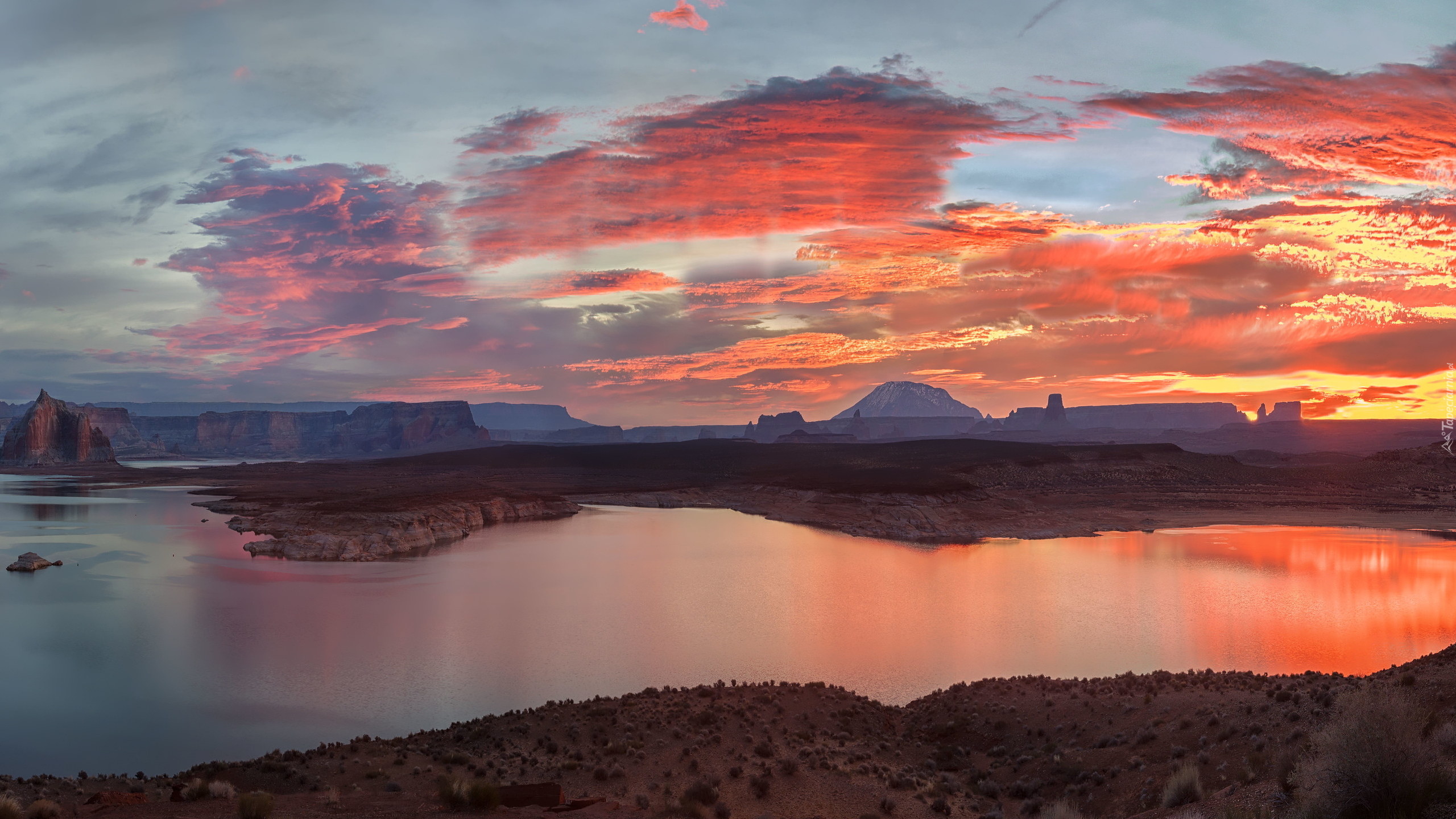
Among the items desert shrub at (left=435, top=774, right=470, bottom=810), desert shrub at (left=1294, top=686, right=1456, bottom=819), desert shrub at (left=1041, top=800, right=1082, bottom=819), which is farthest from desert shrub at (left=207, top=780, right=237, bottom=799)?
desert shrub at (left=1294, top=686, right=1456, bottom=819)

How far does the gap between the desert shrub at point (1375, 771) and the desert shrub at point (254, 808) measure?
1380cm

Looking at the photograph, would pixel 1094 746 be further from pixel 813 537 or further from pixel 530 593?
pixel 813 537

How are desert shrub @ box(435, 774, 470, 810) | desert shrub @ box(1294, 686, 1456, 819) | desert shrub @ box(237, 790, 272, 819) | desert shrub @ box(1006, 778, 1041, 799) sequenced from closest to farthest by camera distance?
desert shrub @ box(1294, 686, 1456, 819) < desert shrub @ box(237, 790, 272, 819) < desert shrub @ box(435, 774, 470, 810) < desert shrub @ box(1006, 778, 1041, 799)

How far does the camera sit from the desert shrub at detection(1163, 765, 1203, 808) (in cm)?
1160

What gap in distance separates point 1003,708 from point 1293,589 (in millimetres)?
30991

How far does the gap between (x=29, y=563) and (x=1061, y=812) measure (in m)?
57.7

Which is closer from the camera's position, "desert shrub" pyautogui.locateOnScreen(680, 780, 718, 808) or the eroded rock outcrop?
"desert shrub" pyautogui.locateOnScreen(680, 780, 718, 808)

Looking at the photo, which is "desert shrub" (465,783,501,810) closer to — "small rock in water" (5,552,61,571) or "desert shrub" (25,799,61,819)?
"desert shrub" (25,799,61,819)

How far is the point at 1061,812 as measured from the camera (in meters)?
12.2

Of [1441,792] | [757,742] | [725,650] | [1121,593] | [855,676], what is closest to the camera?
[1441,792]

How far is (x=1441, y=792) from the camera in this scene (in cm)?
839

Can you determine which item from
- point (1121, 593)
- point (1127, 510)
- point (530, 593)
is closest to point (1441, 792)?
point (1121, 593)

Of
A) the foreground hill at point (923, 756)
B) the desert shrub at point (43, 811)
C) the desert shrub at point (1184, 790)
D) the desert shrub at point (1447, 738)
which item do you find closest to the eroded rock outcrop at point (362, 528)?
the foreground hill at point (923, 756)

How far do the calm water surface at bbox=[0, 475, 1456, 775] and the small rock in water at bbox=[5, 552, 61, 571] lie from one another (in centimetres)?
65
